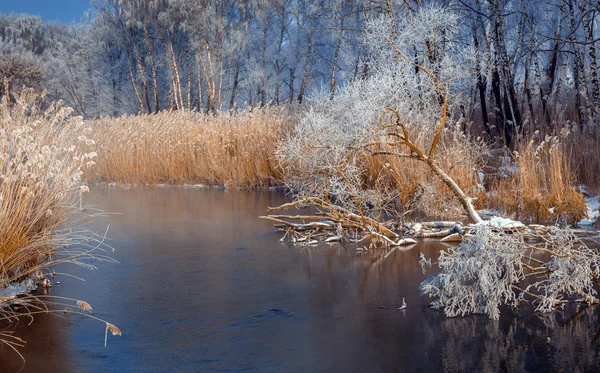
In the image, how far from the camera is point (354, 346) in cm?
337

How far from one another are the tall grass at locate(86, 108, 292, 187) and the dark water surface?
675cm

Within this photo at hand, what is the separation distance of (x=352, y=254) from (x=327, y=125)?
11.5ft

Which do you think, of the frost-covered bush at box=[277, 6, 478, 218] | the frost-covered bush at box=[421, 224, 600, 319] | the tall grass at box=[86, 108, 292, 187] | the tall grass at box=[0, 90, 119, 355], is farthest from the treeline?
the tall grass at box=[0, 90, 119, 355]

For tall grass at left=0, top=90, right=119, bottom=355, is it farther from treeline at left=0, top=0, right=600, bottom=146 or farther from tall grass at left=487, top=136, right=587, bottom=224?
treeline at left=0, top=0, right=600, bottom=146

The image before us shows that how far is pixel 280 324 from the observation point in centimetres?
373

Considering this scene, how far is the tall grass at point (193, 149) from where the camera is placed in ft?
41.5

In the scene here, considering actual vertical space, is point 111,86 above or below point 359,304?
above

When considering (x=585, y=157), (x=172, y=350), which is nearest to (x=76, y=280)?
(x=172, y=350)

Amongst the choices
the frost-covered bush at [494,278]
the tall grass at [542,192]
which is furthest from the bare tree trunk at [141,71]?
the frost-covered bush at [494,278]

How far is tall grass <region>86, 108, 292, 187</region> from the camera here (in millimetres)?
12648

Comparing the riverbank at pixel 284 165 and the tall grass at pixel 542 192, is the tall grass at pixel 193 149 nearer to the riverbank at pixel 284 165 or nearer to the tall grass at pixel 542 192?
the riverbank at pixel 284 165

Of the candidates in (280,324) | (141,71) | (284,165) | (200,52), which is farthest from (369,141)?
(141,71)

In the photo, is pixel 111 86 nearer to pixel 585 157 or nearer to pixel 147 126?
pixel 147 126

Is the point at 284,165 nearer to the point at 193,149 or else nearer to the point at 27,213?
the point at 193,149
